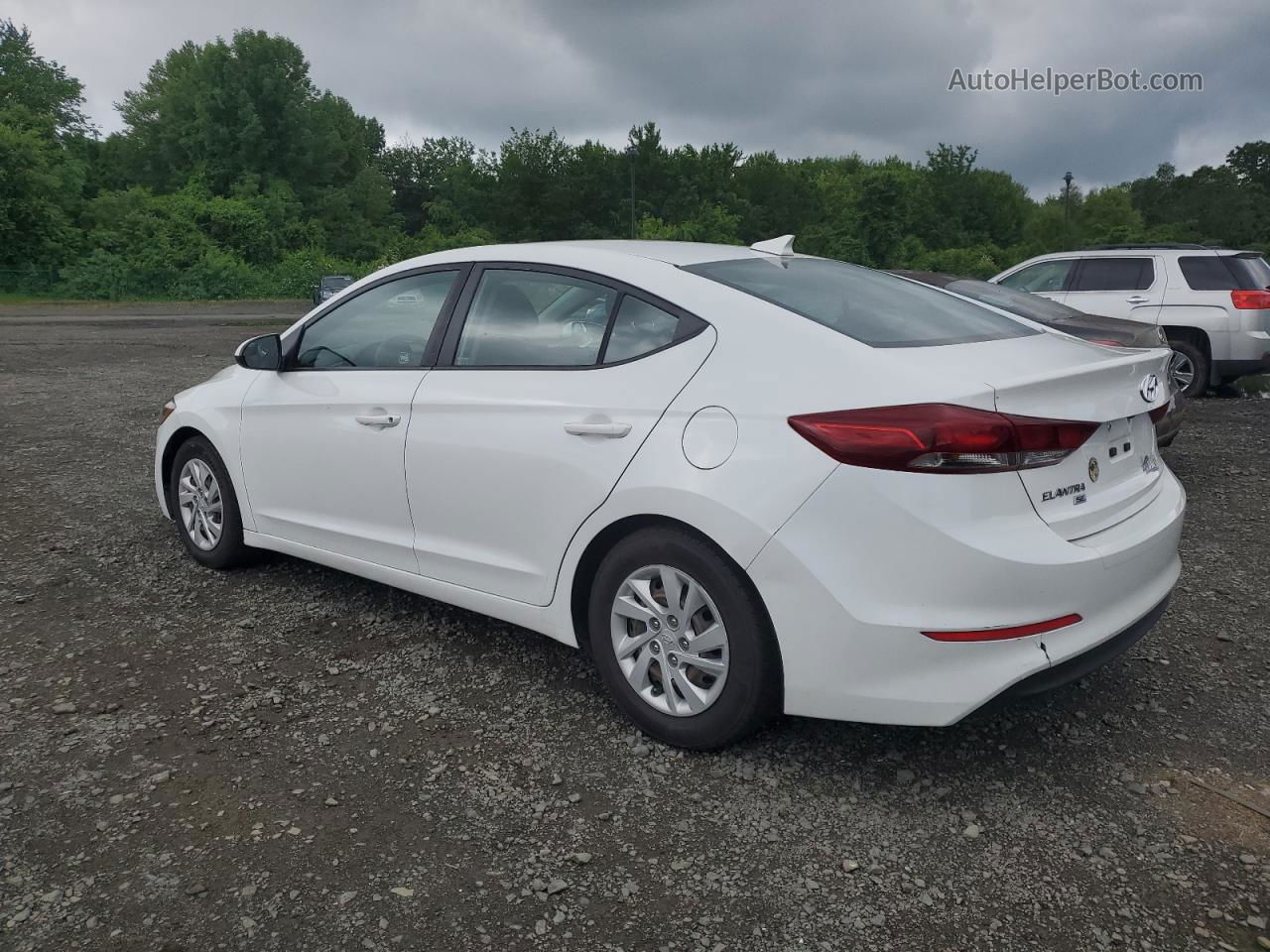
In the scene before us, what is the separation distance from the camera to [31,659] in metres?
4.05

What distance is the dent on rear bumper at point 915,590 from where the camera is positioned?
275 centimetres

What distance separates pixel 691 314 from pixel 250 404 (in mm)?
2432

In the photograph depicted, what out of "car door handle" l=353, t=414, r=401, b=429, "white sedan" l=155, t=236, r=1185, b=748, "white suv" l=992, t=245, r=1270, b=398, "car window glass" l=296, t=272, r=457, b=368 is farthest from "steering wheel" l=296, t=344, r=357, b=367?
"white suv" l=992, t=245, r=1270, b=398

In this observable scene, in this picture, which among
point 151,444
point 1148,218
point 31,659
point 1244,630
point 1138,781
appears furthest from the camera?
point 1148,218

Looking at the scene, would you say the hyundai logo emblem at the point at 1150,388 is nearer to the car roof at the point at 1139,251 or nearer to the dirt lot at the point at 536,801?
the dirt lot at the point at 536,801

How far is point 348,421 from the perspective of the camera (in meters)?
4.18

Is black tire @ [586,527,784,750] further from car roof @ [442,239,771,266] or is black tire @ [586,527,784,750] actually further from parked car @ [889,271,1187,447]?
parked car @ [889,271,1187,447]

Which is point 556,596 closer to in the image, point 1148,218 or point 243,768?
point 243,768

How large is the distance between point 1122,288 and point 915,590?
10.4 metres

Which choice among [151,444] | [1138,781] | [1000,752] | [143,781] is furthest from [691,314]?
[151,444]

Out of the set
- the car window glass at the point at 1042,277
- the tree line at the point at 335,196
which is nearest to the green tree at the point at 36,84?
the tree line at the point at 335,196

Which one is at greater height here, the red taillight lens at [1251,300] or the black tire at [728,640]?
the red taillight lens at [1251,300]

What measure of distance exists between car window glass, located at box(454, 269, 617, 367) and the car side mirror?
1.17 metres

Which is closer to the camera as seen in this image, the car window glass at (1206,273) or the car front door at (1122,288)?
the car window glass at (1206,273)
